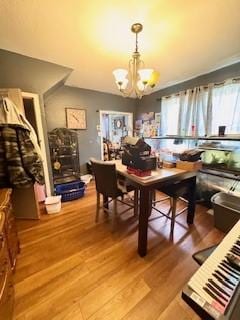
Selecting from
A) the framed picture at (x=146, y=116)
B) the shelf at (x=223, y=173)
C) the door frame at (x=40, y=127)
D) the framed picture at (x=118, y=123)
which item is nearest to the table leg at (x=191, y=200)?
the shelf at (x=223, y=173)

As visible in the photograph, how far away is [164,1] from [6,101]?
6.28 feet

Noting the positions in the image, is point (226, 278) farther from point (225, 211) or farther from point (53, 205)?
point (53, 205)

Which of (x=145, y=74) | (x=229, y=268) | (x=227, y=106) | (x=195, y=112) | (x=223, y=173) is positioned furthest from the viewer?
(x=195, y=112)

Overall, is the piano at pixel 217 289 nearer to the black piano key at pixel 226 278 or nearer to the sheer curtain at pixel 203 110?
the black piano key at pixel 226 278

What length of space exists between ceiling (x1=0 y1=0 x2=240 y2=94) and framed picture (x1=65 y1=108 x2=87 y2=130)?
45.8 inches

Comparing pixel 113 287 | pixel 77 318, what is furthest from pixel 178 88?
pixel 77 318

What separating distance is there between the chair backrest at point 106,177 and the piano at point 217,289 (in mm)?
1244

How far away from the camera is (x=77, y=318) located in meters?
1.11

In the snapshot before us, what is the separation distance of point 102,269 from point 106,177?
952mm

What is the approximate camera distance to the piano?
48 cm

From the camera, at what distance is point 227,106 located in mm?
2684

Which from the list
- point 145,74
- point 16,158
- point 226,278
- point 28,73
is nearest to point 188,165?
point 145,74

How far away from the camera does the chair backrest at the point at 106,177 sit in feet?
5.91

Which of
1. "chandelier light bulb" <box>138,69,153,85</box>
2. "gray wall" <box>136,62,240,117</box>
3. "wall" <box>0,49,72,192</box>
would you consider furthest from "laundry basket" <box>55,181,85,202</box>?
"gray wall" <box>136,62,240,117</box>
